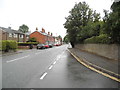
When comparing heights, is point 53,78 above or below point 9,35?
below

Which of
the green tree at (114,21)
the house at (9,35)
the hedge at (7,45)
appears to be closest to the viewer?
the green tree at (114,21)

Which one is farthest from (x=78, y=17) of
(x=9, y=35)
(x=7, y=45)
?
(x=9, y=35)

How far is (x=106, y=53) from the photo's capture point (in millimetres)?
13656

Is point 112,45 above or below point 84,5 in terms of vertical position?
below

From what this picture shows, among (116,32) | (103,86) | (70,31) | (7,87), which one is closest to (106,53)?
(116,32)

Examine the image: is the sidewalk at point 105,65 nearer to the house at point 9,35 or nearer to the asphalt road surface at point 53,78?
the asphalt road surface at point 53,78

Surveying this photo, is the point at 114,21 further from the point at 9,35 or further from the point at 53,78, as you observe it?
the point at 9,35

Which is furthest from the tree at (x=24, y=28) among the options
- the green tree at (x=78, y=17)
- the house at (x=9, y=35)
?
the green tree at (x=78, y=17)

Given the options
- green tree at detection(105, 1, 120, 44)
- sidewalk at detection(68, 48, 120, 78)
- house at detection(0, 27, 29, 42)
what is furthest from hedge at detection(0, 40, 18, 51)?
house at detection(0, 27, 29, 42)

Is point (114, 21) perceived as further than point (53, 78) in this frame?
Yes

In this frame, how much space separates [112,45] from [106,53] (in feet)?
5.90

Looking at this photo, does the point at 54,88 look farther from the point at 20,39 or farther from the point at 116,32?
the point at 20,39

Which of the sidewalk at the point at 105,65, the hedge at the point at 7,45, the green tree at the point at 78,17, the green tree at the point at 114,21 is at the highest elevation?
the green tree at the point at 78,17

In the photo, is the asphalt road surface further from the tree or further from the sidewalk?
the tree
